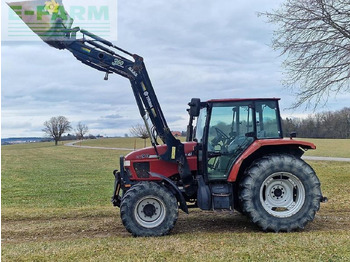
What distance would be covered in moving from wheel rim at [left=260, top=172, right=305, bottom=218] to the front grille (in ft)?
7.13

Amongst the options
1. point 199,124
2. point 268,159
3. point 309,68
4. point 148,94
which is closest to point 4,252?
point 148,94

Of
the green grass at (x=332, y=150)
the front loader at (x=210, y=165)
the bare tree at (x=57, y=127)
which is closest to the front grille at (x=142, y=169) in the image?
the front loader at (x=210, y=165)

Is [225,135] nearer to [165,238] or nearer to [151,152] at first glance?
[151,152]

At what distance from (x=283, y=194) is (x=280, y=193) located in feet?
0.20

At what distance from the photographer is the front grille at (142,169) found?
22.7ft

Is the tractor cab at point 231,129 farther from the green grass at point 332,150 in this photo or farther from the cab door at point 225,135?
the green grass at point 332,150

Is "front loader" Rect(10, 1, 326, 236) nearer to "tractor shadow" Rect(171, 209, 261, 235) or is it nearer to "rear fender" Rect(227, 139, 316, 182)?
"rear fender" Rect(227, 139, 316, 182)

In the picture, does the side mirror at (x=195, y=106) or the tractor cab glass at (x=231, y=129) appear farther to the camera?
the tractor cab glass at (x=231, y=129)

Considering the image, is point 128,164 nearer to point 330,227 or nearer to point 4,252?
point 4,252

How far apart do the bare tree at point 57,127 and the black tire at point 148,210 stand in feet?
282

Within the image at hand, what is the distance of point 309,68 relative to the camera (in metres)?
12.9

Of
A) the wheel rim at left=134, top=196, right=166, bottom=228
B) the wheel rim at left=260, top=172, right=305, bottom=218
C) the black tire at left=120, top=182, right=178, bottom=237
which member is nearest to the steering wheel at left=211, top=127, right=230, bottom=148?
the wheel rim at left=260, top=172, right=305, bottom=218

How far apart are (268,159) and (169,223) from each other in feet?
6.95

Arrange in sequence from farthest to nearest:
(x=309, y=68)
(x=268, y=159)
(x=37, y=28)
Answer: (x=309, y=68)
(x=268, y=159)
(x=37, y=28)
